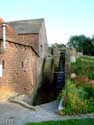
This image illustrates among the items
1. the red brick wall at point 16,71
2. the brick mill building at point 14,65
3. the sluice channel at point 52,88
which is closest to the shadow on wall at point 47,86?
the sluice channel at point 52,88

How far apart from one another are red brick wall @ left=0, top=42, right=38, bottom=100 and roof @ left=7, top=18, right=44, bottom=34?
753 cm

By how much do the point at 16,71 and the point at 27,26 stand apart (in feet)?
41.1

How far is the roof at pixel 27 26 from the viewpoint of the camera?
31531 millimetres

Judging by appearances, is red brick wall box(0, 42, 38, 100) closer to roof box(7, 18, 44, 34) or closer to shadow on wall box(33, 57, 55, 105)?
shadow on wall box(33, 57, 55, 105)

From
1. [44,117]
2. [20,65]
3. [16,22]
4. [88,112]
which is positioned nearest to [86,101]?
[88,112]

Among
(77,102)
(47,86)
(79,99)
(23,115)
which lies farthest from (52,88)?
(23,115)

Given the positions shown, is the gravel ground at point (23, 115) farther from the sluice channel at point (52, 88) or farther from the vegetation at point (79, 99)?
the sluice channel at point (52, 88)

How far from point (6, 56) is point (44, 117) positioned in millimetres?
7444

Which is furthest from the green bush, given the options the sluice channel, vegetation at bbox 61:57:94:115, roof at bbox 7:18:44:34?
roof at bbox 7:18:44:34

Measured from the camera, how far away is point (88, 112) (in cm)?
1366

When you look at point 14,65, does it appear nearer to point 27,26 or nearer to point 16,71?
Result: point 16,71

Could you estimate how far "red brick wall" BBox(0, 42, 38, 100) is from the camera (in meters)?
19.2

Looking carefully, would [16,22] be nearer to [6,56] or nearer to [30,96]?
[30,96]

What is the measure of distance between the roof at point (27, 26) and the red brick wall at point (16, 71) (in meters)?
7.53
